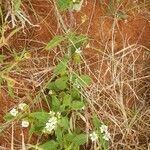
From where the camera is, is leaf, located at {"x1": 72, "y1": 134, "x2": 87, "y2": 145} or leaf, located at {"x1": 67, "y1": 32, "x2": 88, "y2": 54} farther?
leaf, located at {"x1": 67, "y1": 32, "x2": 88, "y2": 54}

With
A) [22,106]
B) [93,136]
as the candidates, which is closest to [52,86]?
[22,106]

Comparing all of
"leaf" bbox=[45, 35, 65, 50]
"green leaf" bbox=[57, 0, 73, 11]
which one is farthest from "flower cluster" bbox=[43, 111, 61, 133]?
"green leaf" bbox=[57, 0, 73, 11]

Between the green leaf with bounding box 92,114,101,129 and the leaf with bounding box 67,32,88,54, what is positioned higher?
the leaf with bounding box 67,32,88,54

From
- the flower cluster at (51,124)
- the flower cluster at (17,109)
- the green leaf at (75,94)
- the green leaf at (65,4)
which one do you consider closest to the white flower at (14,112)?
the flower cluster at (17,109)

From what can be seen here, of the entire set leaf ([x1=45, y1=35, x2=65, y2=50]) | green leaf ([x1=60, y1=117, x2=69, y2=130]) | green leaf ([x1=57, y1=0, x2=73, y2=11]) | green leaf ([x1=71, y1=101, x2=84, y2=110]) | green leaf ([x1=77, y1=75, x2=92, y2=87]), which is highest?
green leaf ([x1=57, y1=0, x2=73, y2=11])

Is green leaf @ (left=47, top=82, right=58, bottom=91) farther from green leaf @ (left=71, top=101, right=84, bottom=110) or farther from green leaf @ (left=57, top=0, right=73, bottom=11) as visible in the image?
green leaf @ (left=57, top=0, right=73, bottom=11)

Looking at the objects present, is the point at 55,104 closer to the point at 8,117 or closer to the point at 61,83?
the point at 61,83
